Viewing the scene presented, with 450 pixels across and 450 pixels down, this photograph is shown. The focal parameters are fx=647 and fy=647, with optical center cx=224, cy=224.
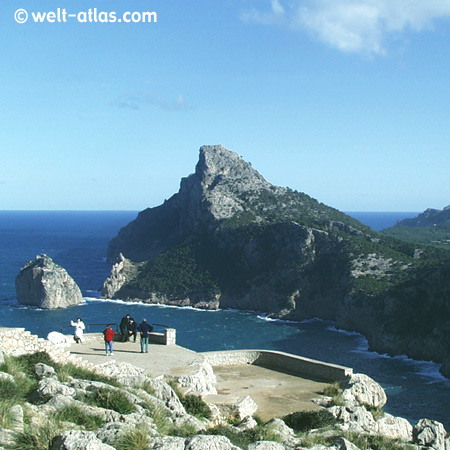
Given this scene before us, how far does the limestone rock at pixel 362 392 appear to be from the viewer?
18995 mm

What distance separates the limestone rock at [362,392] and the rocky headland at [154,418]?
3 cm

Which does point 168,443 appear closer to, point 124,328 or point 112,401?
point 112,401

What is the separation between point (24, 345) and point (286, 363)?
34.0 ft

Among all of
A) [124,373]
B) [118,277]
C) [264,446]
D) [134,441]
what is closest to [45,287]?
[118,277]

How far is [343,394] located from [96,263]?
411 ft

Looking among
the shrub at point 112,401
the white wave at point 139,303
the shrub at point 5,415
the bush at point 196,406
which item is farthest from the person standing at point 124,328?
the white wave at point 139,303

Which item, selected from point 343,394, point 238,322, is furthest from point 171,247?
point 343,394

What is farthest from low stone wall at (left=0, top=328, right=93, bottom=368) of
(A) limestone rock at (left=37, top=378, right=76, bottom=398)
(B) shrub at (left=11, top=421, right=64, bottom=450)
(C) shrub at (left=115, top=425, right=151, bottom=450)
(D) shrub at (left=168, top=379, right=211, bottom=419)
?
(C) shrub at (left=115, top=425, right=151, bottom=450)

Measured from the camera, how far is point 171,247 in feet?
402

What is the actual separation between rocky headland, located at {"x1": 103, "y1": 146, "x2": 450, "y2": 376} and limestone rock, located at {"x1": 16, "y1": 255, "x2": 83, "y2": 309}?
8849mm

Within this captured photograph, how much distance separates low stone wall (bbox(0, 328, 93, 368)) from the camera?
54.2 ft

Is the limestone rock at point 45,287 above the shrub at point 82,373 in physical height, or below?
below

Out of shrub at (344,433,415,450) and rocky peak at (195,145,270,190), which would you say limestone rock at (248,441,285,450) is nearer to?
shrub at (344,433,415,450)

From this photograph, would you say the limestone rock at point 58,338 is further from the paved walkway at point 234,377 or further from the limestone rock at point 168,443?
the limestone rock at point 168,443
